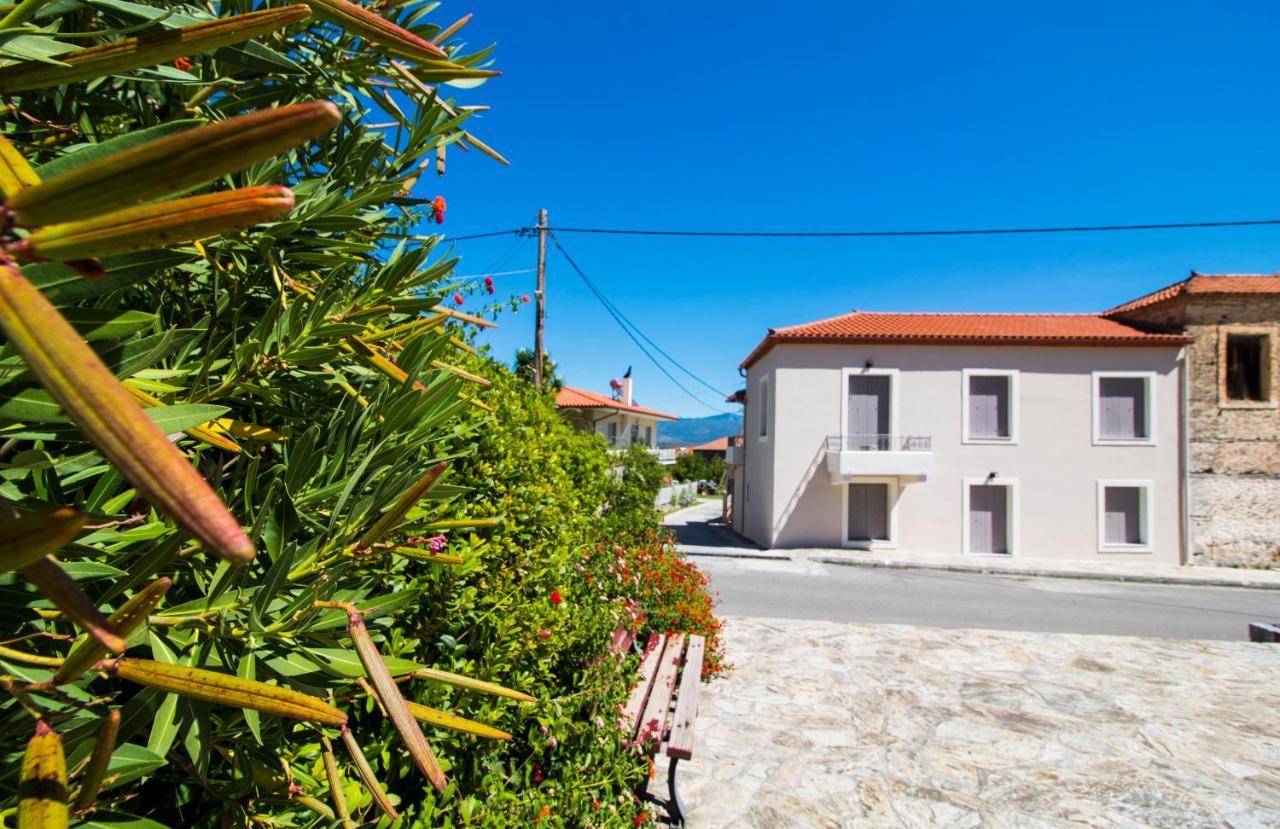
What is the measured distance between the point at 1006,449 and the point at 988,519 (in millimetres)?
1726

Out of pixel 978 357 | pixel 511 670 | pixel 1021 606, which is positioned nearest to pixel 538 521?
pixel 511 670

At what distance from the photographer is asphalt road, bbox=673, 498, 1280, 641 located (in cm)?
894

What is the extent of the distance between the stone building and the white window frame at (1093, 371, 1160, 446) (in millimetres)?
845

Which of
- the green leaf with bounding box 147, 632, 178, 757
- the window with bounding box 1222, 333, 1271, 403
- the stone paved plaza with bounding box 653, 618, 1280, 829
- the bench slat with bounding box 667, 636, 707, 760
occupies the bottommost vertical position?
the stone paved plaza with bounding box 653, 618, 1280, 829

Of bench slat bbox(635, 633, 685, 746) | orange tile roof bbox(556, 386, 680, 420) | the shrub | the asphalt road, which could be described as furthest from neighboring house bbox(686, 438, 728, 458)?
bench slat bbox(635, 633, 685, 746)

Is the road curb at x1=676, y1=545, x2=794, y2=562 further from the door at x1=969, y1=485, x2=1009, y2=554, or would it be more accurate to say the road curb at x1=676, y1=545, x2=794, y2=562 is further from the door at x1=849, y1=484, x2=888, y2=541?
the door at x1=969, y1=485, x2=1009, y2=554

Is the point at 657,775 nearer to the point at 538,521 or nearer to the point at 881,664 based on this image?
the point at 538,521

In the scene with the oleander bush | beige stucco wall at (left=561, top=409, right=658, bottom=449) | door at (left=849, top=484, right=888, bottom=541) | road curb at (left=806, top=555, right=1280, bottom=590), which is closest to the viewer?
the oleander bush

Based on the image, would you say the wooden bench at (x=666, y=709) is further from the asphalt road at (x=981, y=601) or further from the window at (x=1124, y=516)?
the window at (x=1124, y=516)

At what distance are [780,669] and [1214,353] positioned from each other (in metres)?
15.5

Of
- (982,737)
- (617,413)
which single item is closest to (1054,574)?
(982,737)

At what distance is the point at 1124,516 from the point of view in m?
15.4

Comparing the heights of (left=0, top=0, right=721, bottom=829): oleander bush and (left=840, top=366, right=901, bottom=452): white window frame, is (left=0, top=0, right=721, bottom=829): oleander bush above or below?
below

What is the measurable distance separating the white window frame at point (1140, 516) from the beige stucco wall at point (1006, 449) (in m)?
0.09
